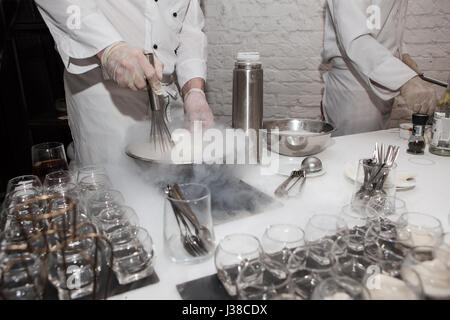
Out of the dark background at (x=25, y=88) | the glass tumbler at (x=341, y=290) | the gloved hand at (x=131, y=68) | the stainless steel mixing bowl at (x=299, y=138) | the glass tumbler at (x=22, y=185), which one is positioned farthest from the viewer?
the dark background at (x=25, y=88)

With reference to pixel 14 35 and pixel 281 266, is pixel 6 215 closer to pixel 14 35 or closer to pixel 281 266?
pixel 281 266

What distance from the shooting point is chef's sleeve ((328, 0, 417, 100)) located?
5.80 ft

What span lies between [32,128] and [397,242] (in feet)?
9.05

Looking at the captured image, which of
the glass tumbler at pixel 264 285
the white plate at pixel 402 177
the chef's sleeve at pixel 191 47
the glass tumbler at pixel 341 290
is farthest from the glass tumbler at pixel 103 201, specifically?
the chef's sleeve at pixel 191 47

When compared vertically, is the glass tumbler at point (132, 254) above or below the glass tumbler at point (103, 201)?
below

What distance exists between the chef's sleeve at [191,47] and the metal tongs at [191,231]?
111 cm

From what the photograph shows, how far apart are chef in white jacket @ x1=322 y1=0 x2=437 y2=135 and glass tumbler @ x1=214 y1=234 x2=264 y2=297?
56.1 inches

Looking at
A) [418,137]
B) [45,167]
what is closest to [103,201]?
[45,167]

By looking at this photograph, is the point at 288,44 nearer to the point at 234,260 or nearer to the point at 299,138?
the point at 299,138

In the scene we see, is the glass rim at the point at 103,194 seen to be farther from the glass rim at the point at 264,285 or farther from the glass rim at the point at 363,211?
the glass rim at the point at 363,211

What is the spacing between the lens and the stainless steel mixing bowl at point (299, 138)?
4.33 feet
